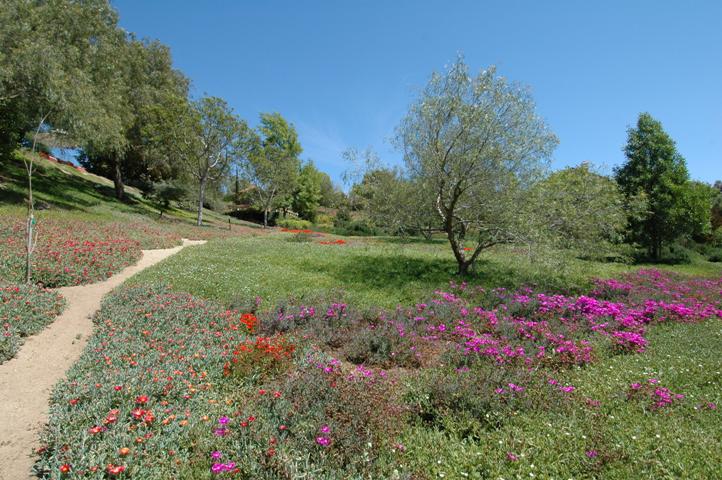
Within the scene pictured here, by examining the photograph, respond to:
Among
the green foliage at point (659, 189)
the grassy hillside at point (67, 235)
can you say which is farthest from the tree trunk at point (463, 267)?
the green foliage at point (659, 189)

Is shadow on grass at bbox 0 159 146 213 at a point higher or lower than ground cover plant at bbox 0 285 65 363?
higher

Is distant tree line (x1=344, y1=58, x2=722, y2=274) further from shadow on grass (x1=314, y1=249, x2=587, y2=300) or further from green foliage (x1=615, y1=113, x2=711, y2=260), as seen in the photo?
green foliage (x1=615, y1=113, x2=711, y2=260)

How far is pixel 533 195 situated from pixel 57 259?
14691 millimetres

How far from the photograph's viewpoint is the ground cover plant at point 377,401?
374 cm

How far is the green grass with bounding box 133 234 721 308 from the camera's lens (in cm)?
1068

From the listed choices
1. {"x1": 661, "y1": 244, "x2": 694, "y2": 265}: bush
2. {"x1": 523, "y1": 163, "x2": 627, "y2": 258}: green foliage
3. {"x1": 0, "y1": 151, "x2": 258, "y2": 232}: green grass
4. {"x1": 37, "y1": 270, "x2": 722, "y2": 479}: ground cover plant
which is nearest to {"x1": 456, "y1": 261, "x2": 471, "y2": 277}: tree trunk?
{"x1": 523, "y1": 163, "x2": 627, "y2": 258}: green foliage

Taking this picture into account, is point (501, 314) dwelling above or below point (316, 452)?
above

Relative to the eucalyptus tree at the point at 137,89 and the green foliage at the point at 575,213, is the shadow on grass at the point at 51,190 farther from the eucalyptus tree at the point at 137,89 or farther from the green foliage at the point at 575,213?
the green foliage at the point at 575,213

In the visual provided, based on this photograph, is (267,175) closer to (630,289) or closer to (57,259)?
(57,259)

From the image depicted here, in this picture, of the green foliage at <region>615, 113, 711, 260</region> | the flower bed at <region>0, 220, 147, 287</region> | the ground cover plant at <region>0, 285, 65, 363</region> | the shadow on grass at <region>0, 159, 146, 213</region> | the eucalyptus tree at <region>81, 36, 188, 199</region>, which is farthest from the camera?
the eucalyptus tree at <region>81, 36, 188, 199</region>

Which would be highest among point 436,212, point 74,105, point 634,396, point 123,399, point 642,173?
point 642,173

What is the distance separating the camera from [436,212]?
13.0 metres

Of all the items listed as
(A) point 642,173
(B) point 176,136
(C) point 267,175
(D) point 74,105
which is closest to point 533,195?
(A) point 642,173

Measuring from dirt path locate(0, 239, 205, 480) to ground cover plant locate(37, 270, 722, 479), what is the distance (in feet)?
1.06
